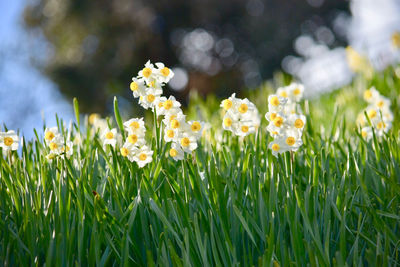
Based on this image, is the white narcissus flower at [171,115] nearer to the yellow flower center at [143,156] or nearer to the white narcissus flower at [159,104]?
the white narcissus flower at [159,104]

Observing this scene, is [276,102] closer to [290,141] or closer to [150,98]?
[290,141]

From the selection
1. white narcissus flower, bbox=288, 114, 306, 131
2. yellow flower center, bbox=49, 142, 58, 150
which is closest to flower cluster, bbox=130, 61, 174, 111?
yellow flower center, bbox=49, 142, 58, 150

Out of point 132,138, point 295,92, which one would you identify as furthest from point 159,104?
point 295,92

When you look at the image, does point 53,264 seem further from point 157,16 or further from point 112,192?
point 157,16

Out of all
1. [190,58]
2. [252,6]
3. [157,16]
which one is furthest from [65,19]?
[252,6]

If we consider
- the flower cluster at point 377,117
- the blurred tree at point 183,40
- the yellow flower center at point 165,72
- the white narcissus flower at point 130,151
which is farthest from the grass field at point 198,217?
the blurred tree at point 183,40
